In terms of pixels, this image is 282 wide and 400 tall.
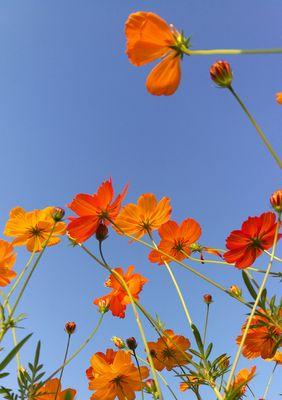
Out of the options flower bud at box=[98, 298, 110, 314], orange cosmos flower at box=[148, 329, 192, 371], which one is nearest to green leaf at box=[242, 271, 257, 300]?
orange cosmos flower at box=[148, 329, 192, 371]

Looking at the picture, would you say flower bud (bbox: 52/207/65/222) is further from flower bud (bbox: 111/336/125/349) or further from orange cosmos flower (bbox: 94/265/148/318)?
flower bud (bbox: 111/336/125/349)

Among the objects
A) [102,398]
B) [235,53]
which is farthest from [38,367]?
[235,53]

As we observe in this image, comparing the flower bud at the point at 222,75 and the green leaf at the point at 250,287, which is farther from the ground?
the flower bud at the point at 222,75

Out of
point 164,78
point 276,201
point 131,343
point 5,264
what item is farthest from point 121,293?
point 164,78

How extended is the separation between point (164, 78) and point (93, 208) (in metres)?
0.66

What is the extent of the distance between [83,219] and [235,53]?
0.95 m

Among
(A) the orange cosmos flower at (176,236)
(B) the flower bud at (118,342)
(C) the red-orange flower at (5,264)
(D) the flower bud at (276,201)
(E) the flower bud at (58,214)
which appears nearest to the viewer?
(D) the flower bud at (276,201)

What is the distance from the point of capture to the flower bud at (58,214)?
164cm

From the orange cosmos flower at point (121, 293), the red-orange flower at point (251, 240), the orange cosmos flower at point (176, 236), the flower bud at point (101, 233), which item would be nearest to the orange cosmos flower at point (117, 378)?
→ the orange cosmos flower at point (121, 293)

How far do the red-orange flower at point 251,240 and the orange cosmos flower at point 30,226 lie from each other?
78cm

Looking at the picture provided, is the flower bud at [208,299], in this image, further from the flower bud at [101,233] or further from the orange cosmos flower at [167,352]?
the flower bud at [101,233]

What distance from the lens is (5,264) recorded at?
60.4 inches

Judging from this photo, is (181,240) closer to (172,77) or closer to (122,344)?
(122,344)

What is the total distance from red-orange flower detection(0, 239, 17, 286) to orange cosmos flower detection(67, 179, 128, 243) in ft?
0.92
